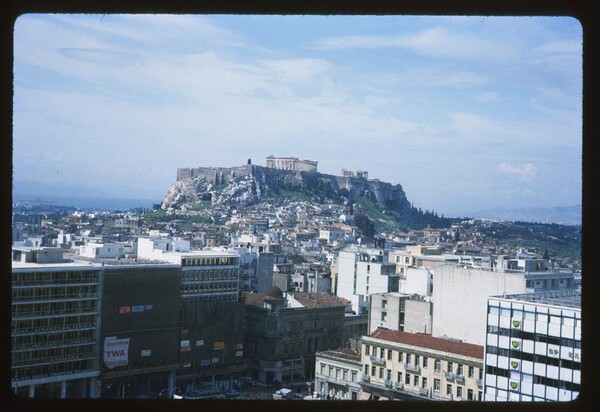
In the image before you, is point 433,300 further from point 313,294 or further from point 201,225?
point 201,225

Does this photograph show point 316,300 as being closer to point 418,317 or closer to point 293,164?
point 418,317

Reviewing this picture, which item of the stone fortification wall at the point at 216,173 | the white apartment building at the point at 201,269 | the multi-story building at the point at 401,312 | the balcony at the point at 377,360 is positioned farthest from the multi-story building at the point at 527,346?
the stone fortification wall at the point at 216,173

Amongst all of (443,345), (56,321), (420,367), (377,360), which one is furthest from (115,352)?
(443,345)

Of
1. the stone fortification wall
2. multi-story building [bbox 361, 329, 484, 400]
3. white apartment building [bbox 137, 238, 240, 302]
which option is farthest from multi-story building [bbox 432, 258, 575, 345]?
the stone fortification wall

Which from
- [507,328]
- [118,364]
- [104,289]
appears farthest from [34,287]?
[507,328]

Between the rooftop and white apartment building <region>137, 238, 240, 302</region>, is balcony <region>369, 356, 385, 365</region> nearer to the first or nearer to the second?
the rooftop

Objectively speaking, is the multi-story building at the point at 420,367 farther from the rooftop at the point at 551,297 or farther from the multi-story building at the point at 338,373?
the rooftop at the point at 551,297
